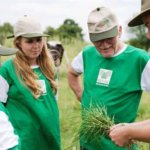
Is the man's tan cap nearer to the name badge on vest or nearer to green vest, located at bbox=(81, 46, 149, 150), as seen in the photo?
green vest, located at bbox=(81, 46, 149, 150)

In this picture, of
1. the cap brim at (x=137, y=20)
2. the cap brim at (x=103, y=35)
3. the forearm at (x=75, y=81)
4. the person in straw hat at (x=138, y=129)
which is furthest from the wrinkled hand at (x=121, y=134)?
the forearm at (x=75, y=81)

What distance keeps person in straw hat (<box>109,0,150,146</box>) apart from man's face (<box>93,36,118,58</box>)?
1.05 metres

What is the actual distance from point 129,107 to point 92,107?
0.30 m

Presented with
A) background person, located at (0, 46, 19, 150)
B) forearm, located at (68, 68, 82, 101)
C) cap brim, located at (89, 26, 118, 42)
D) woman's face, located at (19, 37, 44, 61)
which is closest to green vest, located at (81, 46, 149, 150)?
cap brim, located at (89, 26, 118, 42)

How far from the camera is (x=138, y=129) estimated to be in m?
2.91

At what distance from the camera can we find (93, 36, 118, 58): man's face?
4.19 metres

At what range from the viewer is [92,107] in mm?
4078

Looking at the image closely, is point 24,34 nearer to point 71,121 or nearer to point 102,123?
point 71,121

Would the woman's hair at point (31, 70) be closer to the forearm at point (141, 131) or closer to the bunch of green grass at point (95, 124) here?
the bunch of green grass at point (95, 124)

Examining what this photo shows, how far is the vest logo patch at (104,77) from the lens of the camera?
165 inches

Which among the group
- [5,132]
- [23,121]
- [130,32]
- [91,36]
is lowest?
[130,32]

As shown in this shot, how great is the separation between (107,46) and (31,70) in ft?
2.38

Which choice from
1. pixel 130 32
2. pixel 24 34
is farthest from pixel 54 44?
pixel 130 32

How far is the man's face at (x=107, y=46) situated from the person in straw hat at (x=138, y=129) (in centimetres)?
105
